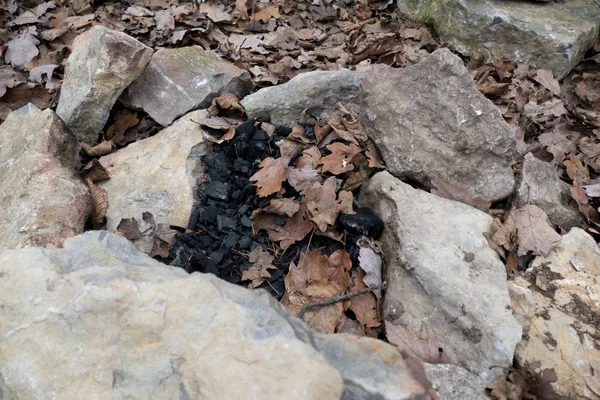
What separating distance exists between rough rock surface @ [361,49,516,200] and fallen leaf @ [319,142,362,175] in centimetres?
20

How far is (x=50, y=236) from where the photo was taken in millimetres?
2857

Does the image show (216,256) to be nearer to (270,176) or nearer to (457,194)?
(270,176)

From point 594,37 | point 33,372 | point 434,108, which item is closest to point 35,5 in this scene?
point 434,108

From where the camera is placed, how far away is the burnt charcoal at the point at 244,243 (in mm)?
3047

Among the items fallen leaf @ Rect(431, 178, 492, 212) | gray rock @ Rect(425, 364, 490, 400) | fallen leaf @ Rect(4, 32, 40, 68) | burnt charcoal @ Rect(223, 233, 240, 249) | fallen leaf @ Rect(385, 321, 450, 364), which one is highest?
fallen leaf @ Rect(431, 178, 492, 212)

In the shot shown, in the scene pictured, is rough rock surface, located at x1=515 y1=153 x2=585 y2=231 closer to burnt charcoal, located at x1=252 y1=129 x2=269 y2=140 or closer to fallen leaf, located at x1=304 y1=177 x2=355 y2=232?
fallen leaf, located at x1=304 y1=177 x2=355 y2=232

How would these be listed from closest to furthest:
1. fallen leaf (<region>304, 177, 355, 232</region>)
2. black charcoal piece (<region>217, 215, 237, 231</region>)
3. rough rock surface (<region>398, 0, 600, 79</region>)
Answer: fallen leaf (<region>304, 177, 355, 232</region>)
black charcoal piece (<region>217, 215, 237, 231</region>)
rough rock surface (<region>398, 0, 600, 79</region>)

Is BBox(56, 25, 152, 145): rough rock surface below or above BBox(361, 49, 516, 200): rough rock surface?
below

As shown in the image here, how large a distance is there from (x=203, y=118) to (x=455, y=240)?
1.95m

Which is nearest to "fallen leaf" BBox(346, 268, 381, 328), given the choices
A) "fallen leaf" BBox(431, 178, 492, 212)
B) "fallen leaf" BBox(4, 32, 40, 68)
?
"fallen leaf" BBox(431, 178, 492, 212)

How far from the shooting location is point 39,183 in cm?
308

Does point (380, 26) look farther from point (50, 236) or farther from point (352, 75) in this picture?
point (50, 236)

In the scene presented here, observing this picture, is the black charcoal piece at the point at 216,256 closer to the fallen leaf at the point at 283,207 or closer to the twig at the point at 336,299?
the fallen leaf at the point at 283,207

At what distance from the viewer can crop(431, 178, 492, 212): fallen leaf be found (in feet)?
10.4
